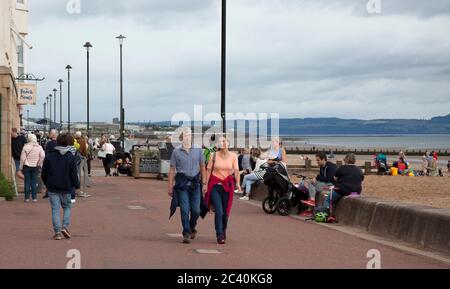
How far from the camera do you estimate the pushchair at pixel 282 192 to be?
19.7 metres

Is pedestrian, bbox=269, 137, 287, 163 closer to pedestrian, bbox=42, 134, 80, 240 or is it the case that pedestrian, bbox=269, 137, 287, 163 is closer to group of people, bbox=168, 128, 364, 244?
group of people, bbox=168, 128, 364, 244

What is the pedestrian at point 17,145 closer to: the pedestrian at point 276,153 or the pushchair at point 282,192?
the pedestrian at point 276,153

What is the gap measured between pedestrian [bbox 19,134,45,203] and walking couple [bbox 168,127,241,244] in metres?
8.33

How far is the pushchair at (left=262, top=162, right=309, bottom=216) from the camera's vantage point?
19.7 meters

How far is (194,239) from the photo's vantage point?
557 inches

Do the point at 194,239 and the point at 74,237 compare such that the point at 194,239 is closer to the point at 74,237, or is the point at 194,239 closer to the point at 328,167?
the point at 74,237

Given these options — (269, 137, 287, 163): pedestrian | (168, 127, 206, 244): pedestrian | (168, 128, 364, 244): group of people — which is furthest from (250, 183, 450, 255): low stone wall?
(269, 137, 287, 163): pedestrian

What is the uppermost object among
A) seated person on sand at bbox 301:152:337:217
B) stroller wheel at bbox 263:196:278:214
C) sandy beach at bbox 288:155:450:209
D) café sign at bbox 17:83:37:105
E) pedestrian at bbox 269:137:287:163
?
café sign at bbox 17:83:37:105

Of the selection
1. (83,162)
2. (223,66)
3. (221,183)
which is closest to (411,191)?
(223,66)

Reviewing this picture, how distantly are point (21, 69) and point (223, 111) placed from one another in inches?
1211

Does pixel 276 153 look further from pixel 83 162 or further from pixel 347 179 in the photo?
pixel 83 162

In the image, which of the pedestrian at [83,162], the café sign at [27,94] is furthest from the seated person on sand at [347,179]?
the café sign at [27,94]

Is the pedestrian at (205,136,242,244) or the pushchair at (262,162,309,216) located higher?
the pedestrian at (205,136,242,244)

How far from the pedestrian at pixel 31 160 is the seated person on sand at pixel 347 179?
7630 mm
